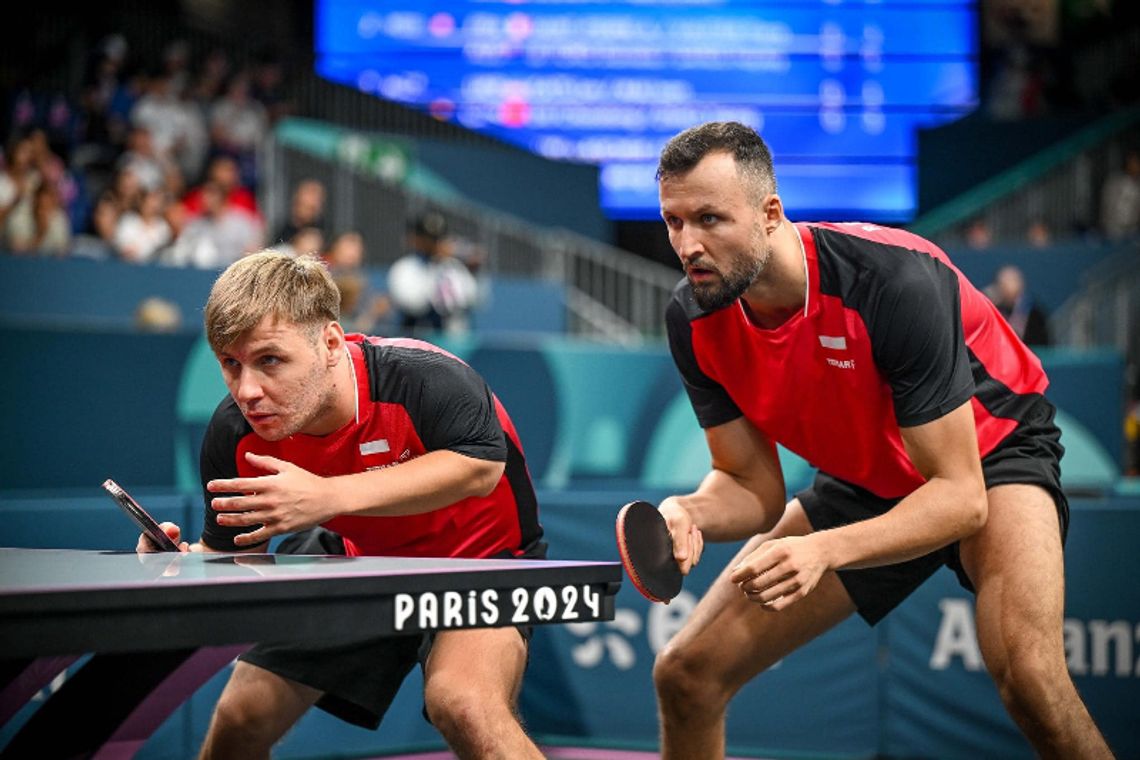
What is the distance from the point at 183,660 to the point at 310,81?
13.9 meters

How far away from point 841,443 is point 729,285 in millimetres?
586

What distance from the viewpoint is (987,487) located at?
11.1 ft

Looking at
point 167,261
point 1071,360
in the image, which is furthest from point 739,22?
point 1071,360

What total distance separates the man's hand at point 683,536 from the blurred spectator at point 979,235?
10.6 metres

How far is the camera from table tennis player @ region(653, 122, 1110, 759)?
3.09 meters

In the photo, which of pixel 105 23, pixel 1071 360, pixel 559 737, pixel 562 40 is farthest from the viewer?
pixel 562 40

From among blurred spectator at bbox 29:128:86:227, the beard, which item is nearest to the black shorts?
the beard

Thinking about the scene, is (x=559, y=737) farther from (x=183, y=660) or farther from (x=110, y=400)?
(x=183, y=660)

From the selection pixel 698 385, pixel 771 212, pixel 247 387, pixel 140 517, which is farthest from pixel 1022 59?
pixel 140 517

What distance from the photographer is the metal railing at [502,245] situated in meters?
12.1

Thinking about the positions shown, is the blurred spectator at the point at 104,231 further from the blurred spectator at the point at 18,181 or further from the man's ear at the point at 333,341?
the man's ear at the point at 333,341

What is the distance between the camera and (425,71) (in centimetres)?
1570

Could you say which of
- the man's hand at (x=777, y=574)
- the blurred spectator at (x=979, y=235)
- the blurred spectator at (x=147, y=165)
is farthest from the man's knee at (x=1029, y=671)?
the blurred spectator at (x=979, y=235)

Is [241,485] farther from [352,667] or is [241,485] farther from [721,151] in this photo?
[721,151]
